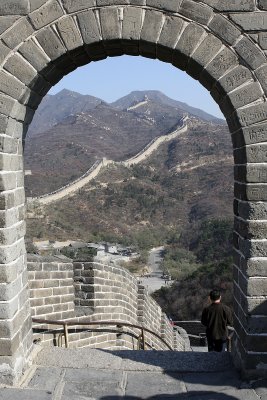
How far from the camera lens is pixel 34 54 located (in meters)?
4.00

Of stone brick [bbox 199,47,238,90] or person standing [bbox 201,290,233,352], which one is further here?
person standing [bbox 201,290,233,352]

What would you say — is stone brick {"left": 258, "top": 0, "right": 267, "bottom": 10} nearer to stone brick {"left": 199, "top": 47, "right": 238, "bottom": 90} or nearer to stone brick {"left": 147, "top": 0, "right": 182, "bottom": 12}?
stone brick {"left": 199, "top": 47, "right": 238, "bottom": 90}

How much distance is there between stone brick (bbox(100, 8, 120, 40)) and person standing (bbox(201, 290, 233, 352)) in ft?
12.9

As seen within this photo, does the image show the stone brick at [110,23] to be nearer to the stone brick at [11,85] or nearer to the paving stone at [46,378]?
the stone brick at [11,85]

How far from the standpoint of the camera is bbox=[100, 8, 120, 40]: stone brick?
3957mm

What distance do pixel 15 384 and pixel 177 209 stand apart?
173ft

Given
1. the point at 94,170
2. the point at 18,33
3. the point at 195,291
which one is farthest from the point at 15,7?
the point at 94,170

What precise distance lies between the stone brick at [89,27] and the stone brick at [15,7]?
0.44 meters

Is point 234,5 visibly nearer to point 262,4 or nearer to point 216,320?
point 262,4

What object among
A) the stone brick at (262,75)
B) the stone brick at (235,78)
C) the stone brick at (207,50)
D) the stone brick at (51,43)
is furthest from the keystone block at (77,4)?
the stone brick at (262,75)

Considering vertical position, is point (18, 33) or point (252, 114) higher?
point (18, 33)

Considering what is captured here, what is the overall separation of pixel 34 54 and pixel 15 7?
0.40 meters

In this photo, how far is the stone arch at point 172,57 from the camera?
3.95 meters

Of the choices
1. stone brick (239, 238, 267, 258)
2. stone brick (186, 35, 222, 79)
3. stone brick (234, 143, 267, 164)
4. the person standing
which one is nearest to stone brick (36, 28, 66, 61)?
stone brick (186, 35, 222, 79)
